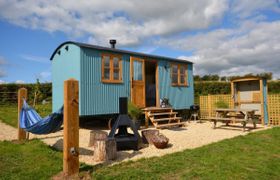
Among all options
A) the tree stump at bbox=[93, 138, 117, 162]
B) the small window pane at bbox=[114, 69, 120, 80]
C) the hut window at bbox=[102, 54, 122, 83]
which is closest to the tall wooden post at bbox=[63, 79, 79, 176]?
the tree stump at bbox=[93, 138, 117, 162]

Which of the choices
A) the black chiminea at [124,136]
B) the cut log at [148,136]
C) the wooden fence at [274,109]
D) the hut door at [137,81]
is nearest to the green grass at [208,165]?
the black chiminea at [124,136]

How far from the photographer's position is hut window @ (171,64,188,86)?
10.9m

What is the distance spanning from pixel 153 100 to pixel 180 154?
6.87m

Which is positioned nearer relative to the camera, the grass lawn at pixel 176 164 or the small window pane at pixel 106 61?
the grass lawn at pixel 176 164

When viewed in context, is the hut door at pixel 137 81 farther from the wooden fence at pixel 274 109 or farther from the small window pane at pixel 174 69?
the wooden fence at pixel 274 109

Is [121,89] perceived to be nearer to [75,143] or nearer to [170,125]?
[170,125]

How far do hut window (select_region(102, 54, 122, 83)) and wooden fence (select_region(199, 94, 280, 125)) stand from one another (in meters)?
5.35

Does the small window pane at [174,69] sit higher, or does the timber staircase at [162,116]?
the small window pane at [174,69]

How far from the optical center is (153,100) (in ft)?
37.8

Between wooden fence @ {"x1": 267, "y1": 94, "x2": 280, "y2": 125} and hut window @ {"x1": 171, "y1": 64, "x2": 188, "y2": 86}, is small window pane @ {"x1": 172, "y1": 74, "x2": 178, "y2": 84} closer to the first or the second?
hut window @ {"x1": 171, "y1": 64, "x2": 188, "y2": 86}

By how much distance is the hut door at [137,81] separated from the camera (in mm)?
9312

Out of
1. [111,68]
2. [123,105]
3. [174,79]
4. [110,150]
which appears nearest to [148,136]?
[123,105]

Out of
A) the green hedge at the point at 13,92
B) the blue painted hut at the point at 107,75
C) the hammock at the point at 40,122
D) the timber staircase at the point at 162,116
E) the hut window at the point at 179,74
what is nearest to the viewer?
the hammock at the point at 40,122

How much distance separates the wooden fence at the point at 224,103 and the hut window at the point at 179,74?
5.56 feet
